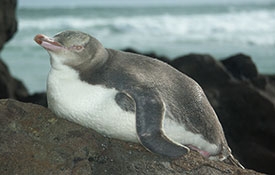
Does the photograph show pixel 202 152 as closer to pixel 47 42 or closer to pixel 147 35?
pixel 47 42

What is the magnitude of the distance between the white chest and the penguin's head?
7 cm

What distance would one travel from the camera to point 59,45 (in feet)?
11.0

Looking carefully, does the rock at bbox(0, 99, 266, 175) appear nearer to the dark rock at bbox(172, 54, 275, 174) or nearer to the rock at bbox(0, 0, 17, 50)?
the dark rock at bbox(172, 54, 275, 174)

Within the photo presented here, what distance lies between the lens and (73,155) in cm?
327

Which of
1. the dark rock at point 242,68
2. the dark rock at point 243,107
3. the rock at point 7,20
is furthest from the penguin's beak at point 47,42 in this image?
the rock at point 7,20

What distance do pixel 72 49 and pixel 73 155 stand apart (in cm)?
72

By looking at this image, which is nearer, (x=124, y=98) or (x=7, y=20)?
(x=124, y=98)

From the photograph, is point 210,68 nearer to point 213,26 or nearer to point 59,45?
point 59,45

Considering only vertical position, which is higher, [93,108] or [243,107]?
[93,108]

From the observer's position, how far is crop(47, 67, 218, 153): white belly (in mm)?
3373

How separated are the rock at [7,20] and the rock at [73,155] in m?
7.12

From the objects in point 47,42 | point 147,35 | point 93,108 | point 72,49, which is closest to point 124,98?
point 93,108

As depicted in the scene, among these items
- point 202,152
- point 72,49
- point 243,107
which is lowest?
point 243,107

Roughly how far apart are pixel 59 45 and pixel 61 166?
81 cm
